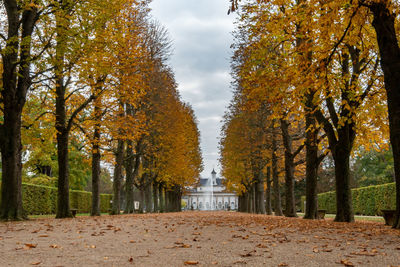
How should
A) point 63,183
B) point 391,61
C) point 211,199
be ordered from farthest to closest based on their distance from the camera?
1. point 211,199
2. point 63,183
3. point 391,61

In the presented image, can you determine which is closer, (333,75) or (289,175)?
(333,75)

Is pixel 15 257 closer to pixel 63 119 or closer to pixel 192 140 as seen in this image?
pixel 63 119

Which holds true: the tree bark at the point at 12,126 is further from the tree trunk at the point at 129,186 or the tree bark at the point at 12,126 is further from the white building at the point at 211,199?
the white building at the point at 211,199

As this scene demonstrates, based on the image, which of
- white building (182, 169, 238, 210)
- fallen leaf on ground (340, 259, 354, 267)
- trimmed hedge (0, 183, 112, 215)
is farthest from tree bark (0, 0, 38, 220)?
white building (182, 169, 238, 210)

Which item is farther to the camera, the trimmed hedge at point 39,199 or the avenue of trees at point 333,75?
the trimmed hedge at point 39,199

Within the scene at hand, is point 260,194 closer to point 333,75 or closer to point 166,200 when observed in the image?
point 166,200

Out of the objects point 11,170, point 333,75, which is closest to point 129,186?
point 11,170

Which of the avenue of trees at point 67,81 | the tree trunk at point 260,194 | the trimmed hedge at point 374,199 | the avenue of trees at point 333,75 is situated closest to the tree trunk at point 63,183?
the avenue of trees at point 67,81

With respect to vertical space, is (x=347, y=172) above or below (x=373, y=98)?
below

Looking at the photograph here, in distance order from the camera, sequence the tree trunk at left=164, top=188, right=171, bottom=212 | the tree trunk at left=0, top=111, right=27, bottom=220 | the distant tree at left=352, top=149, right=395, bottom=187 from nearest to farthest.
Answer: the tree trunk at left=0, top=111, right=27, bottom=220 → the tree trunk at left=164, top=188, right=171, bottom=212 → the distant tree at left=352, top=149, right=395, bottom=187

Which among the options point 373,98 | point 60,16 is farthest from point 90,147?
point 373,98

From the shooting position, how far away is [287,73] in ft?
39.7

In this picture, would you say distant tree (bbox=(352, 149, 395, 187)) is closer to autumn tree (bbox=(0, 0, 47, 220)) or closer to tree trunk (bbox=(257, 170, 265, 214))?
tree trunk (bbox=(257, 170, 265, 214))

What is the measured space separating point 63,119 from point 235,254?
13664mm
